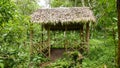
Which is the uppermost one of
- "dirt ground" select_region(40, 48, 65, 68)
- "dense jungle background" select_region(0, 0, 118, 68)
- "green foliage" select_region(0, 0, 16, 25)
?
"green foliage" select_region(0, 0, 16, 25)

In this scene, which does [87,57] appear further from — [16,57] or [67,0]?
[67,0]

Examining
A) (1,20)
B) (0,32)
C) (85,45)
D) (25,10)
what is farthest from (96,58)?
(25,10)

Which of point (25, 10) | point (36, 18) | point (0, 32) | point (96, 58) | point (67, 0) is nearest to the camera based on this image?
point (0, 32)

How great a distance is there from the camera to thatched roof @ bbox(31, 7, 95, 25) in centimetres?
1198

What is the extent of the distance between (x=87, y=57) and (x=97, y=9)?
8323mm

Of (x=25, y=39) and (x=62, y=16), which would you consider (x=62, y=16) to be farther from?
(x=25, y=39)

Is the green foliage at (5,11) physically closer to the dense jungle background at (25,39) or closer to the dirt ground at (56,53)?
the dense jungle background at (25,39)

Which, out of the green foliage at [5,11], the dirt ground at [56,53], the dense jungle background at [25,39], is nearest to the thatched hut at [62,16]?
the dense jungle background at [25,39]

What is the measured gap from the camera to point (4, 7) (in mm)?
4598

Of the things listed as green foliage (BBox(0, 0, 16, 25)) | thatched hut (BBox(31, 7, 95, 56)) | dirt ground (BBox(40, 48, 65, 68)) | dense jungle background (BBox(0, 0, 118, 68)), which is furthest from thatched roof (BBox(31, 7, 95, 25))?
green foliage (BBox(0, 0, 16, 25))

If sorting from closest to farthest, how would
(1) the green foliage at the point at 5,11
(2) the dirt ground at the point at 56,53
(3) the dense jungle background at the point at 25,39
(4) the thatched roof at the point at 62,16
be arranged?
(1) the green foliage at the point at 5,11 < (3) the dense jungle background at the point at 25,39 < (4) the thatched roof at the point at 62,16 < (2) the dirt ground at the point at 56,53

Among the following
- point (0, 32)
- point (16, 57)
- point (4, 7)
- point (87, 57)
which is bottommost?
point (87, 57)

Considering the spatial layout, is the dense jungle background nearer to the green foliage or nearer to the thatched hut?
the green foliage

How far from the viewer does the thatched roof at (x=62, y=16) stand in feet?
39.3
